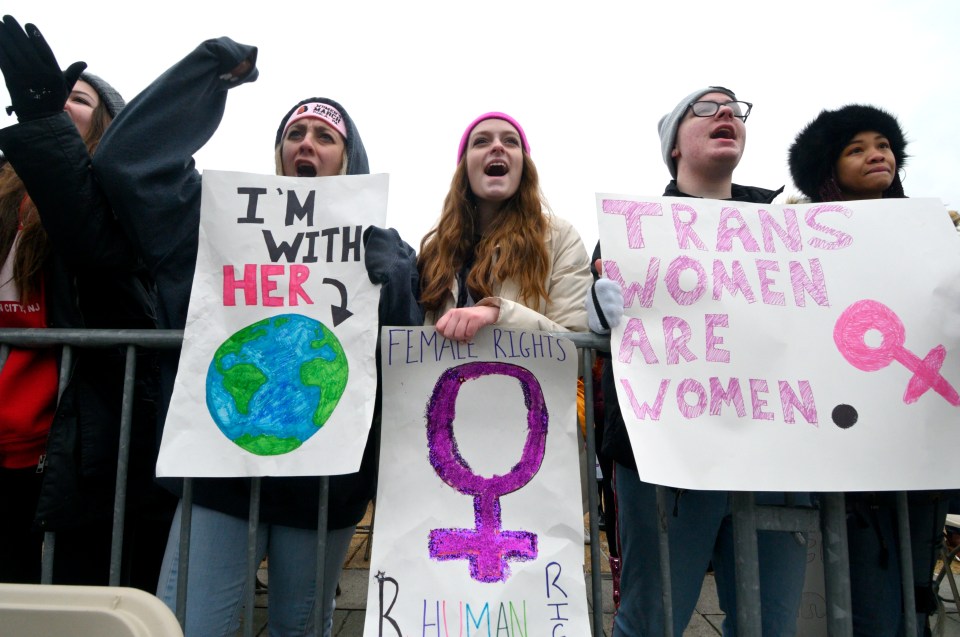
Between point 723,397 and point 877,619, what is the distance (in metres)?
1.07

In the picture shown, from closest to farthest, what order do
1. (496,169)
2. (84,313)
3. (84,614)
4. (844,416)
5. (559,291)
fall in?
(84,614)
(844,416)
(84,313)
(559,291)
(496,169)

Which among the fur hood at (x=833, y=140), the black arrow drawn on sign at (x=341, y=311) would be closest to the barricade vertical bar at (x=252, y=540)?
the black arrow drawn on sign at (x=341, y=311)

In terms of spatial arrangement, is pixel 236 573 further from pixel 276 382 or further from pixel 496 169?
pixel 496 169

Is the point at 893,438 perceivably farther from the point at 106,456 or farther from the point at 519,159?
the point at 106,456

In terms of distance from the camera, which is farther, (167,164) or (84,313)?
(84,313)

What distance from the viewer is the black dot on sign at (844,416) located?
1410mm

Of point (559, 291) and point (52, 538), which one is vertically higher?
point (559, 291)

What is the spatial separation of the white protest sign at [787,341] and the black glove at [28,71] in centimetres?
151

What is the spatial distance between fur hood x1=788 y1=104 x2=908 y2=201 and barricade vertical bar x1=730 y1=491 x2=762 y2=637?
4.73ft

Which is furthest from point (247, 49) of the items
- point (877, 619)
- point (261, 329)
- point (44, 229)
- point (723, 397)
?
point (877, 619)

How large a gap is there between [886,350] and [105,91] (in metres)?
2.54

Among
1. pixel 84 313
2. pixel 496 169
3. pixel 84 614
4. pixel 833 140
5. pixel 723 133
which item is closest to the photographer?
pixel 84 614

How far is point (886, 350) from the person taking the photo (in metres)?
1.46

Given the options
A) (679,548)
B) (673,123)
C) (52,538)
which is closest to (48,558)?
(52,538)
